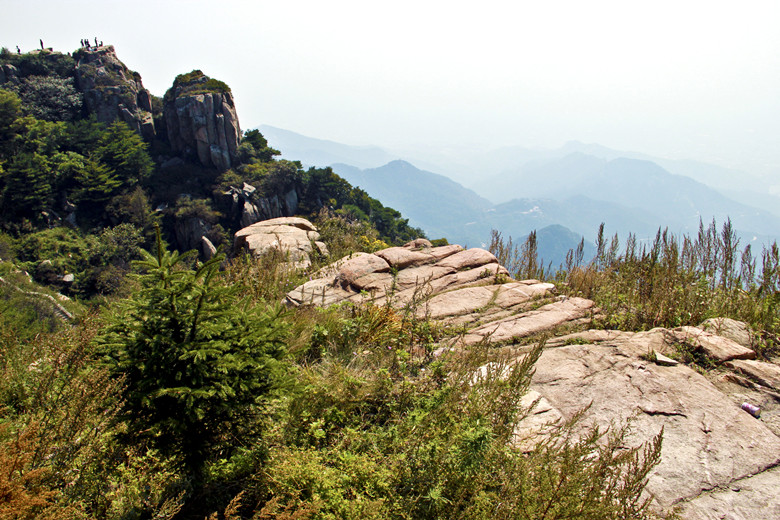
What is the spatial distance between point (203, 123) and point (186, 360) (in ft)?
210

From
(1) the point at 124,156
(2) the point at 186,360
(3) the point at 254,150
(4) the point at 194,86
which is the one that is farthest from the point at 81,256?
(2) the point at 186,360

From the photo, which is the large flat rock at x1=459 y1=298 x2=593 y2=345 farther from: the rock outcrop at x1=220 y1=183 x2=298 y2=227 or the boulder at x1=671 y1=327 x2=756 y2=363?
the rock outcrop at x1=220 y1=183 x2=298 y2=227

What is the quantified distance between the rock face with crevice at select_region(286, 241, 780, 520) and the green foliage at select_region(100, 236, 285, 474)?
80.6 inches

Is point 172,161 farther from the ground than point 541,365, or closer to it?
farther from the ground

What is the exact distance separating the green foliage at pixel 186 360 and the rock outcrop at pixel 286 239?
17.8 ft

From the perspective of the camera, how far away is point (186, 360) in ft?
8.35

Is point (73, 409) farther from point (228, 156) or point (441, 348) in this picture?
point (228, 156)

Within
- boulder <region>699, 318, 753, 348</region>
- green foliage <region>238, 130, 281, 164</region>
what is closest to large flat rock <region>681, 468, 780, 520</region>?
boulder <region>699, 318, 753, 348</region>

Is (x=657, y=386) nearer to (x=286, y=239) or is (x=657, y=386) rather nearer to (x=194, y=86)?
(x=286, y=239)

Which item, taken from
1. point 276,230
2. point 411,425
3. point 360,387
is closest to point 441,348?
point 360,387

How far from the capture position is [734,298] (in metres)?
5.83

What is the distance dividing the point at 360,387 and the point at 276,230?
8773 mm

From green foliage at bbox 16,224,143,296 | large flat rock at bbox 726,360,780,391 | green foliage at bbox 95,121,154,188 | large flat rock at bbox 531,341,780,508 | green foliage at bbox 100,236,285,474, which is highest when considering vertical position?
green foliage at bbox 95,121,154,188

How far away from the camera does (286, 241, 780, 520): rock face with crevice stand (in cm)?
294
